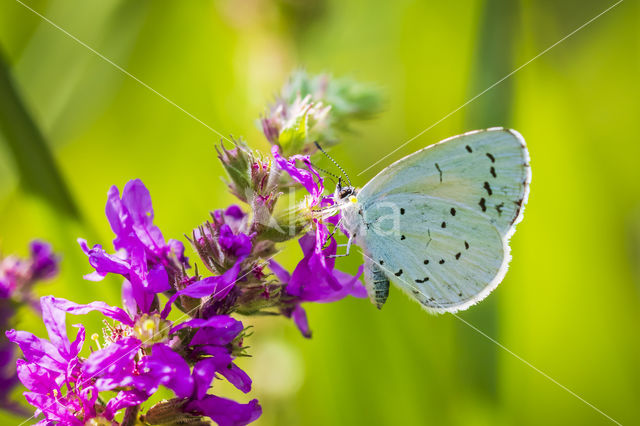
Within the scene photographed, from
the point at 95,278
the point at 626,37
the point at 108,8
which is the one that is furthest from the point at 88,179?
the point at 626,37

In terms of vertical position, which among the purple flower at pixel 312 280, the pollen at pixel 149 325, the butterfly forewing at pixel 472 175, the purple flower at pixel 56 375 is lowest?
the purple flower at pixel 56 375

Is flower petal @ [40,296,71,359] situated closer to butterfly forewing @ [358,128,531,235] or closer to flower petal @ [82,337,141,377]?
flower petal @ [82,337,141,377]

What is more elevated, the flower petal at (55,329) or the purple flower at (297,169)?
the purple flower at (297,169)

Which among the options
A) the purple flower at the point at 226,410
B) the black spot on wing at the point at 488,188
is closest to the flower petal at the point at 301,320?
the purple flower at the point at 226,410

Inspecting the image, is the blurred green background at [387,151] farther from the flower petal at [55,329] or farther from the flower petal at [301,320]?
the flower petal at [301,320]

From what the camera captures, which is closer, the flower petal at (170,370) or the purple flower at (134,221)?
the flower petal at (170,370)

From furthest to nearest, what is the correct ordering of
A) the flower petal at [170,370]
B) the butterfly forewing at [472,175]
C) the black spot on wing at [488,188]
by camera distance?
the black spot on wing at [488,188] → the butterfly forewing at [472,175] → the flower petal at [170,370]

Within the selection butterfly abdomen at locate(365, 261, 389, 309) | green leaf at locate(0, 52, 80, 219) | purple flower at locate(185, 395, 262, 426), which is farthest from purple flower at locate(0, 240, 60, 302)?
butterfly abdomen at locate(365, 261, 389, 309)
